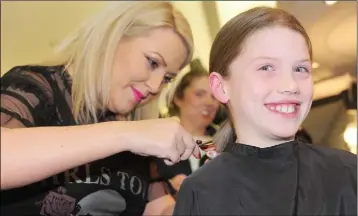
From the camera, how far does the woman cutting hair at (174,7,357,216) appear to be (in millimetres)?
584

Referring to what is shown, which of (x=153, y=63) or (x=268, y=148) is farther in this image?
(x=153, y=63)

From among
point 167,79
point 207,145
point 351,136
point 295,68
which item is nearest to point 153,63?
point 167,79

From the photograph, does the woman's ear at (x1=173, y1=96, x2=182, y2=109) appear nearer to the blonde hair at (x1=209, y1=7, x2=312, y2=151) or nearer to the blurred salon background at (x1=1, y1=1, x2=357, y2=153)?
the blurred salon background at (x1=1, y1=1, x2=357, y2=153)

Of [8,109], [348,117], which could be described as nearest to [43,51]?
[8,109]

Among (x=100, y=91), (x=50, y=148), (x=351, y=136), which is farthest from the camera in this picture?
(x=351, y=136)

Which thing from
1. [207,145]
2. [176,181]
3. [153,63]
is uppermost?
[153,63]

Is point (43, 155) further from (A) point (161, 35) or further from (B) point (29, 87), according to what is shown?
(A) point (161, 35)

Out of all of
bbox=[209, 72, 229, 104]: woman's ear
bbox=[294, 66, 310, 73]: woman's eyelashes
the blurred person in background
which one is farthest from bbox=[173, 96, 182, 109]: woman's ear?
bbox=[294, 66, 310, 73]: woman's eyelashes

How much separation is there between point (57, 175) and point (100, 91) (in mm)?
160

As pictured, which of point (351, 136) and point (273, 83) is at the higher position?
point (273, 83)

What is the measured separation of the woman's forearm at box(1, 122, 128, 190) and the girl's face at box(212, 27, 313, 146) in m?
0.16

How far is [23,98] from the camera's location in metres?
0.78

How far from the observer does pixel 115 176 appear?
86 centimetres

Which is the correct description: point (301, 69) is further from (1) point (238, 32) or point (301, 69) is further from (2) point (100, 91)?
(2) point (100, 91)
